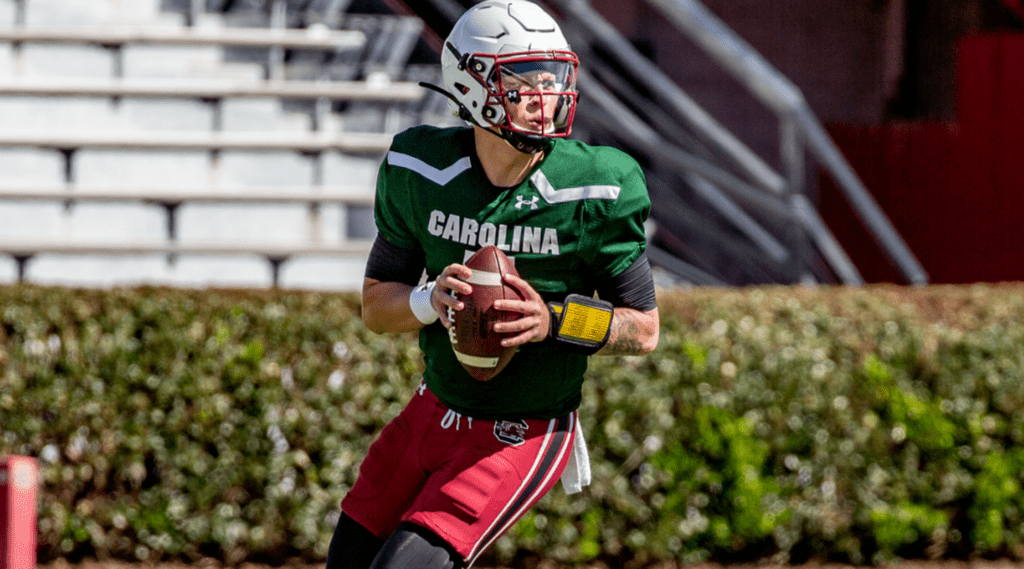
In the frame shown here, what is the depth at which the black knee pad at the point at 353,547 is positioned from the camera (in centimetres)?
294

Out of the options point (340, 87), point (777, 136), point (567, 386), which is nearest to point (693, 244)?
point (777, 136)

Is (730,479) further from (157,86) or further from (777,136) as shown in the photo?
(777,136)

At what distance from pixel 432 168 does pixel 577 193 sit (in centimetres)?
37

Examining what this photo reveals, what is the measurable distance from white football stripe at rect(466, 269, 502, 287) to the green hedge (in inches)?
109

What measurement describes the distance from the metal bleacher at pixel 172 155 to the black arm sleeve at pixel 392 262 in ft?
16.0

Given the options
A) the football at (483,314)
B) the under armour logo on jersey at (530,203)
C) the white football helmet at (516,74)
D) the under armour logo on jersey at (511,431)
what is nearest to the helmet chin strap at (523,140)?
the white football helmet at (516,74)

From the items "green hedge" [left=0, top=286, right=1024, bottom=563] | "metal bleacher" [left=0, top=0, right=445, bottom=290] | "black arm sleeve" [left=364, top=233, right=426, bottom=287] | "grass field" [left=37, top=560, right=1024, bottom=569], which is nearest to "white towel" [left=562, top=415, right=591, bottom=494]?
"black arm sleeve" [left=364, top=233, right=426, bottom=287]

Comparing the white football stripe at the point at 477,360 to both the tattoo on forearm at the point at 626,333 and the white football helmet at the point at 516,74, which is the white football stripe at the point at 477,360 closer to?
the tattoo on forearm at the point at 626,333

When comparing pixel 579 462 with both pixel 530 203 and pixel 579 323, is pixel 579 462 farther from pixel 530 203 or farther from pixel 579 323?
pixel 530 203

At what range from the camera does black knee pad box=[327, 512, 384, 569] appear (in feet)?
9.63

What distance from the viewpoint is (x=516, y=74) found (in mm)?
2805

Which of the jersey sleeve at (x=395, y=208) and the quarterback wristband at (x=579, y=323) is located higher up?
the jersey sleeve at (x=395, y=208)

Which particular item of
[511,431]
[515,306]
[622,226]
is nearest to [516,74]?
[622,226]

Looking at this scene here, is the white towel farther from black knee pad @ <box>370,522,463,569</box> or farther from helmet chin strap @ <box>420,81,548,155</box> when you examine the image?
helmet chin strap @ <box>420,81,548,155</box>
